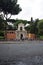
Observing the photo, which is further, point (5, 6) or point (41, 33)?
point (41, 33)

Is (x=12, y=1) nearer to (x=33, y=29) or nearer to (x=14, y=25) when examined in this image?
(x=33, y=29)

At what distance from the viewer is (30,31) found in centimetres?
8038

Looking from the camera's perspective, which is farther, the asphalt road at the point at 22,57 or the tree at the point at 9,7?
the tree at the point at 9,7

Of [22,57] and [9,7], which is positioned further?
[9,7]

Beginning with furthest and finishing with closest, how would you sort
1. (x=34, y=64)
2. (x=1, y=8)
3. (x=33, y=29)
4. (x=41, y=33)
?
(x=41, y=33) < (x=33, y=29) < (x=1, y=8) < (x=34, y=64)

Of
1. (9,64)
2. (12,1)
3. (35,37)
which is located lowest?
(35,37)

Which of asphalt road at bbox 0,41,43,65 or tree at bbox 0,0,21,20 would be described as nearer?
asphalt road at bbox 0,41,43,65

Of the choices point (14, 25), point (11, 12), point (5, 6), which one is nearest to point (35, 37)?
point (11, 12)

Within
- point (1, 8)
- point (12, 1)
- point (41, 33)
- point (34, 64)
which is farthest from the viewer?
point (41, 33)

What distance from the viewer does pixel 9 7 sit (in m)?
70.9

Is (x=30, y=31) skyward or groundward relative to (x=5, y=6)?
groundward

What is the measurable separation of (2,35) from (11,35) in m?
2.83

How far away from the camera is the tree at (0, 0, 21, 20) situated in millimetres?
64075

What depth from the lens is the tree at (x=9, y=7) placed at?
2523 inches
